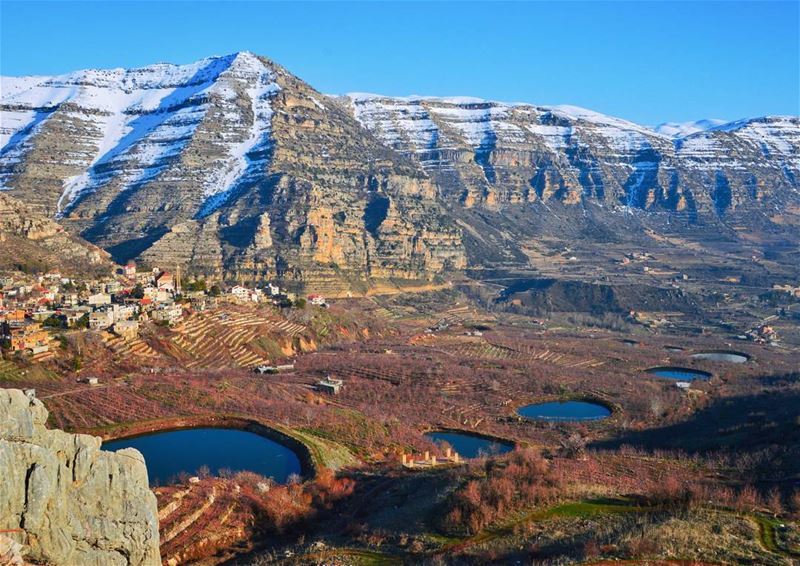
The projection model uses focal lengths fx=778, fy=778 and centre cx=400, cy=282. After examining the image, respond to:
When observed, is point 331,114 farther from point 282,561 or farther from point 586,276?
point 282,561

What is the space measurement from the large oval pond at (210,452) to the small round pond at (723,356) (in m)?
49.0

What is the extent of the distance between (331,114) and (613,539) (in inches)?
5452

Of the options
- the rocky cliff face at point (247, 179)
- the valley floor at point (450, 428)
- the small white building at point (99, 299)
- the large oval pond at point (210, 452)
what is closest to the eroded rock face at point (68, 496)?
the valley floor at point (450, 428)

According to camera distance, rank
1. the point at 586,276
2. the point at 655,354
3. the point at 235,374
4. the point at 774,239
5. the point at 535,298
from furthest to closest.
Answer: the point at 774,239 → the point at 586,276 → the point at 535,298 → the point at 655,354 → the point at 235,374

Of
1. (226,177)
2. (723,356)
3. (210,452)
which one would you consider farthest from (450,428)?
(226,177)

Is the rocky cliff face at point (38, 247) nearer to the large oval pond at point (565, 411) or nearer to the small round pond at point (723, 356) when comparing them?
the large oval pond at point (565, 411)

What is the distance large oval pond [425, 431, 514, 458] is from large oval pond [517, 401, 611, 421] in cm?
639

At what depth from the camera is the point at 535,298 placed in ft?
364

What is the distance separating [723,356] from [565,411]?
33420 millimetres

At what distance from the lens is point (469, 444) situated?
42.6 m

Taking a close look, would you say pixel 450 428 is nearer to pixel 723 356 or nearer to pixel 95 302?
pixel 95 302

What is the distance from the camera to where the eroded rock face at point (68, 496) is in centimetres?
1623

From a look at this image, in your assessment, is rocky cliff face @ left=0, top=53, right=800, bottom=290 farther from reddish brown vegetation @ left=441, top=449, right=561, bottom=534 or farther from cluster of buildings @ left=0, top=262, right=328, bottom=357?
reddish brown vegetation @ left=441, top=449, right=561, bottom=534

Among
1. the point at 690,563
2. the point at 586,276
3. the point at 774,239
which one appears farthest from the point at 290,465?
the point at 774,239
